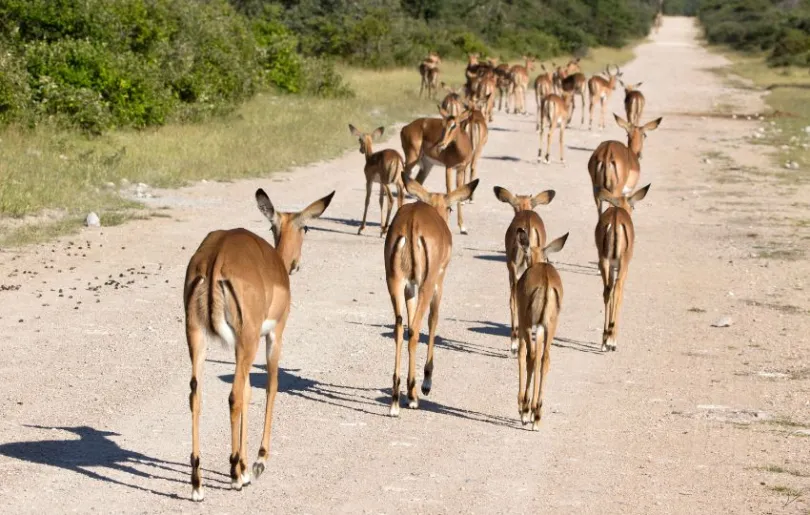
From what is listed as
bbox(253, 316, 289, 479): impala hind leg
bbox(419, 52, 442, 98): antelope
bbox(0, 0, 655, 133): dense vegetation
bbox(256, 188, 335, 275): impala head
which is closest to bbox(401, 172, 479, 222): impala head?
bbox(256, 188, 335, 275): impala head

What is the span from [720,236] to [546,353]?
902 centimetres

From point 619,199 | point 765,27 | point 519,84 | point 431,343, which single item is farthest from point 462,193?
point 765,27

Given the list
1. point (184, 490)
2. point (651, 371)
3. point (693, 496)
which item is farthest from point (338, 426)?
point (651, 371)

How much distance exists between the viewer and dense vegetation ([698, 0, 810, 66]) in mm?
64000

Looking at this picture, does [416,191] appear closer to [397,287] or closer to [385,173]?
[397,287]

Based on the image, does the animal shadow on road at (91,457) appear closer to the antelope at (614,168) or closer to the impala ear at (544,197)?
the impala ear at (544,197)

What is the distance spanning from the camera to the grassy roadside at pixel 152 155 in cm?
1584

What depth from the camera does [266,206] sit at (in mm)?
7605

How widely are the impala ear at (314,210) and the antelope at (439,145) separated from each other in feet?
28.9

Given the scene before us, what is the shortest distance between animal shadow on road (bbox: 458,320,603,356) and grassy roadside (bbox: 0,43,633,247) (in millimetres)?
5424

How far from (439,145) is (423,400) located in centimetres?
818

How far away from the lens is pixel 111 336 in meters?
10.4

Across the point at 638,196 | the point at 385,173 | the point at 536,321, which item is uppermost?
the point at 638,196

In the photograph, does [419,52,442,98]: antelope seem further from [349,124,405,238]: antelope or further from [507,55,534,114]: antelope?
[349,124,405,238]: antelope
